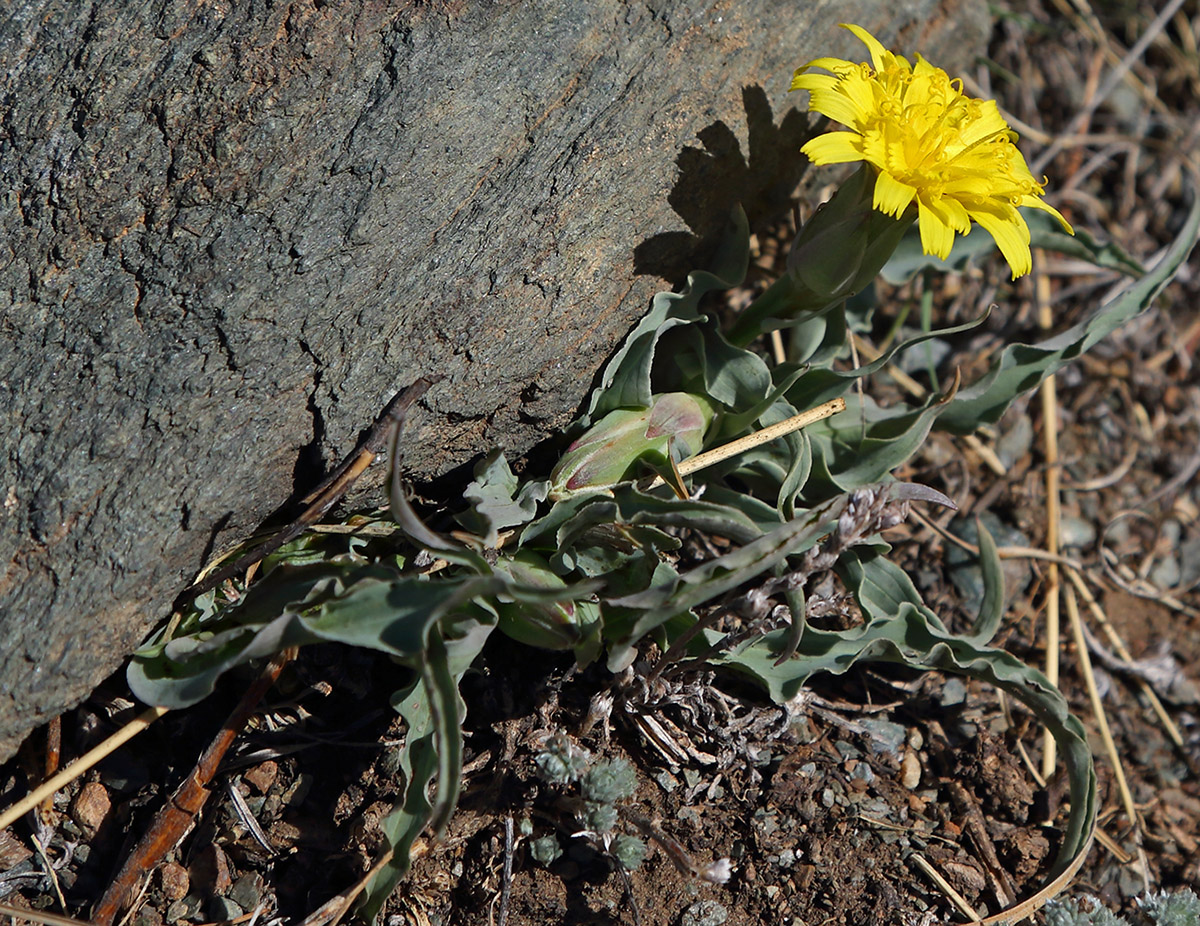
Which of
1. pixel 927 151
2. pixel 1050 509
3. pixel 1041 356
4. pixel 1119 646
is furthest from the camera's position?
pixel 1050 509

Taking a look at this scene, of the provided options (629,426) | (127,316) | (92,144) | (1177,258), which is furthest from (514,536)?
(1177,258)

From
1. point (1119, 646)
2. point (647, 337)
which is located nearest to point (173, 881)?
point (647, 337)

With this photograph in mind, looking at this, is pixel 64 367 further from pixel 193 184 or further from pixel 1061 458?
pixel 1061 458

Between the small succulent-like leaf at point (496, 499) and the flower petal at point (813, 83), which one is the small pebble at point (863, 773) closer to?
the small succulent-like leaf at point (496, 499)

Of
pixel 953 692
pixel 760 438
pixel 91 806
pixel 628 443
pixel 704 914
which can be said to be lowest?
pixel 953 692

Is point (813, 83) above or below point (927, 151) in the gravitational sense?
above

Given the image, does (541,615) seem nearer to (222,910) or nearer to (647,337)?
(647,337)

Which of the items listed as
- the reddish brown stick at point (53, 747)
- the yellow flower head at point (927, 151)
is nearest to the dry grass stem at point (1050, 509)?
the yellow flower head at point (927, 151)
